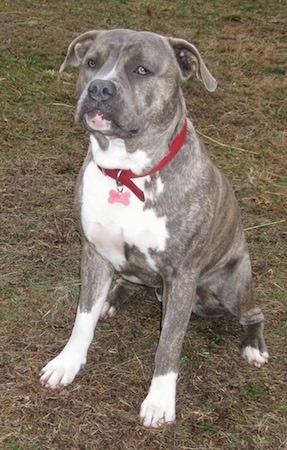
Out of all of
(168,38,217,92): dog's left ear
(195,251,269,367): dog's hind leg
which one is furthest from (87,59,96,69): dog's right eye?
(195,251,269,367): dog's hind leg

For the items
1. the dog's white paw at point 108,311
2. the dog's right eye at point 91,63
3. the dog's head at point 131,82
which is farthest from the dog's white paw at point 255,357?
the dog's right eye at point 91,63

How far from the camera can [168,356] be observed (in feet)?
9.75

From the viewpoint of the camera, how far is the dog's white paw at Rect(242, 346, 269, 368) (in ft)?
11.0

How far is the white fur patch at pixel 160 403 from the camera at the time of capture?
2.96 metres

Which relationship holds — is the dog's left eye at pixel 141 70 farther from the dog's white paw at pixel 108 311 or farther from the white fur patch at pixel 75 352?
the dog's white paw at pixel 108 311

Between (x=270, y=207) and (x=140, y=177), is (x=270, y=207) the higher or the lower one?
the lower one

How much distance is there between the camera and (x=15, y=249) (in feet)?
13.0

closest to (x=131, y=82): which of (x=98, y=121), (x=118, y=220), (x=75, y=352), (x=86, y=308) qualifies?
(x=98, y=121)

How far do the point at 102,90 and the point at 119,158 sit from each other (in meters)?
0.34

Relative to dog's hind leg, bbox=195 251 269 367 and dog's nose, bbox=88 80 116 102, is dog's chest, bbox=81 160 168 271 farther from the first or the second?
dog's hind leg, bbox=195 251 269 367

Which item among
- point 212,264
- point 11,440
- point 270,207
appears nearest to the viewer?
point 11,440

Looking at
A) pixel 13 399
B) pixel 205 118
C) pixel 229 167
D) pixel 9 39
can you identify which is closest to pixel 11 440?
pixel 13 399

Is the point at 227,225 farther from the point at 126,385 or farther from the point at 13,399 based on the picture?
the point at 13,399

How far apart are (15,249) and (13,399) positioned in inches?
43.7
